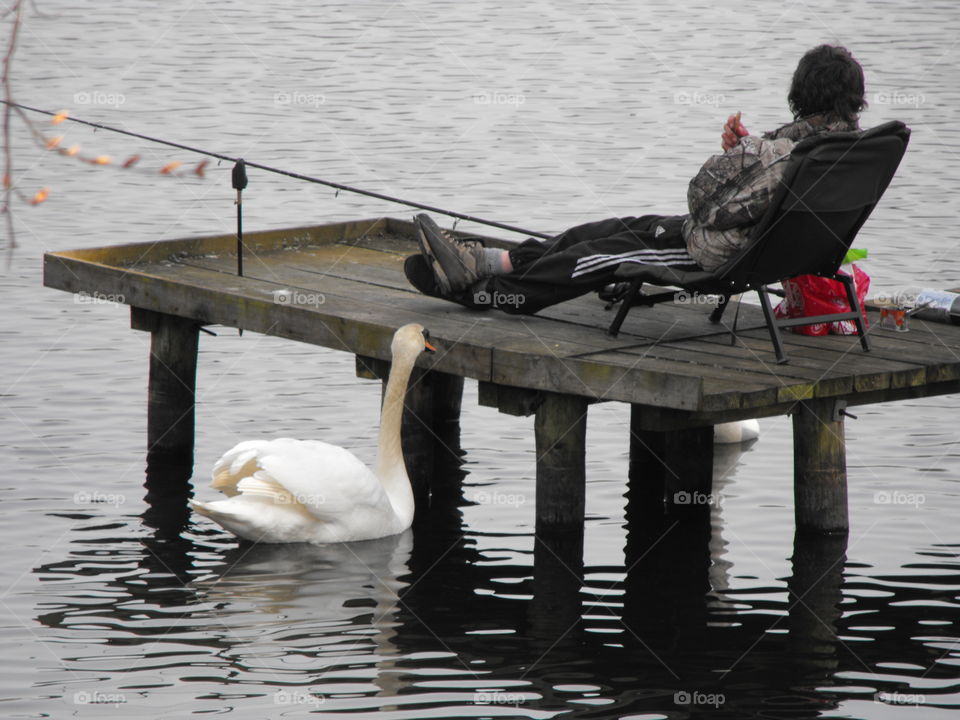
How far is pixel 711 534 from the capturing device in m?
10.2

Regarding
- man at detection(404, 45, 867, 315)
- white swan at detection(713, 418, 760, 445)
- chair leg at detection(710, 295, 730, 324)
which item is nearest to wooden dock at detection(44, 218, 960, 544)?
chair leg at detection(710, 295, 730, 324)

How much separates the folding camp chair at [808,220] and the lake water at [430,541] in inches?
57.0

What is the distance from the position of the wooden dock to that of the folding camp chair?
14.7 inches

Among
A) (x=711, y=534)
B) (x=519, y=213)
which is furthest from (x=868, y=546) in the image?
(x=519, y=213)

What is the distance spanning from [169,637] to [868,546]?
385cm

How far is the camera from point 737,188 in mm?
9188

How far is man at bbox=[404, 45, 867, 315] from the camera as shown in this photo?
9.20 meters

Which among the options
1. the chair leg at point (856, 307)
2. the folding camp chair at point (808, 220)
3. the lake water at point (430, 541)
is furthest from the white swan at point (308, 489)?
the chair leg at point (856, 307)

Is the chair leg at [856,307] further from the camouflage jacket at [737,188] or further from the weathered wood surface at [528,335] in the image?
the camouflage jacket at [737,188]

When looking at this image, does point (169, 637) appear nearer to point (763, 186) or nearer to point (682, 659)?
point (682, 659)

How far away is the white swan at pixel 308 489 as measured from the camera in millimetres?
9477

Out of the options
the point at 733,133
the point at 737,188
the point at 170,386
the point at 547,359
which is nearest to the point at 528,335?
the point at 547,359

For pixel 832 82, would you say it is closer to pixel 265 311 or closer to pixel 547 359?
pixel 547 359

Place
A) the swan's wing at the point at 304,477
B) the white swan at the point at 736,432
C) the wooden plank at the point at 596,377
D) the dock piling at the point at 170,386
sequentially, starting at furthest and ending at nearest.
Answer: the white swan at the point at 736,432, the dock piling at the point at 170,386, the swan's wing at the point at 304,477, the wooden plank at the point at 596,377
